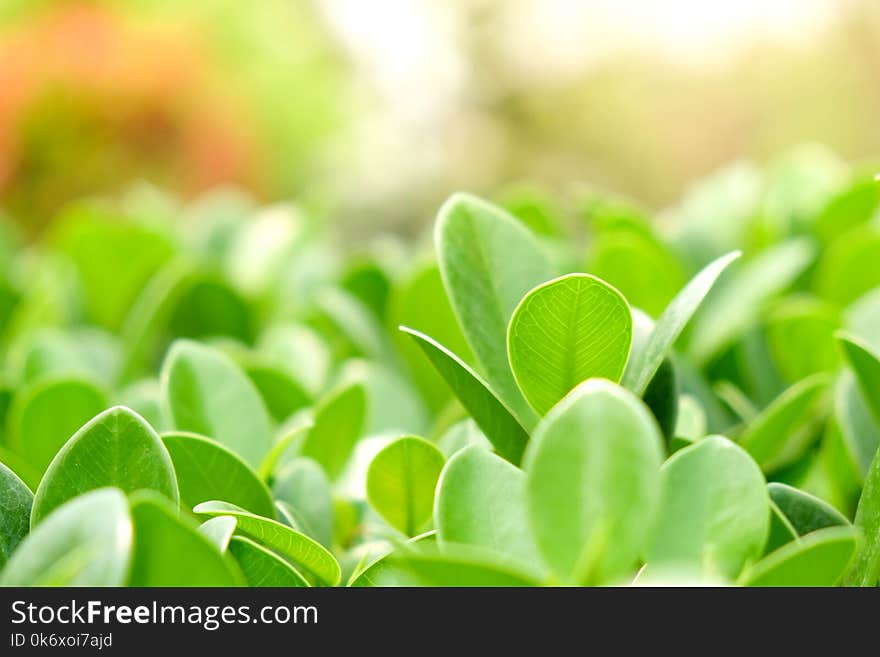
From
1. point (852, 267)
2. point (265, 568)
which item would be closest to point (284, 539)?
point (265, 568)

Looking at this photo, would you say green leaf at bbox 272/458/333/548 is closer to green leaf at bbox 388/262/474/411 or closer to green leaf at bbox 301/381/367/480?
green leaf at bbox 301/381/367/480

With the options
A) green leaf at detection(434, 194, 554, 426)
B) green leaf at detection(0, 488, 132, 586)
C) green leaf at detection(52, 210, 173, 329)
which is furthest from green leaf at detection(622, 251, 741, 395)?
green leaf at detection(52, 210, 173, 329)

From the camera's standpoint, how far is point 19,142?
5.22 meters

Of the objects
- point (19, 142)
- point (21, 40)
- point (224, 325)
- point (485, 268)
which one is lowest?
point (224, 325)

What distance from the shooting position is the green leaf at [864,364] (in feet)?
2.71

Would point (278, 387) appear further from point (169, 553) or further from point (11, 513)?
point (169, 553)

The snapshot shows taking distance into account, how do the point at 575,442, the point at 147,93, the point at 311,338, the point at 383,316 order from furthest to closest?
1. the point at 147,93
2. the point at 383,316
3. the point at 311,338
4. the point at 575,442

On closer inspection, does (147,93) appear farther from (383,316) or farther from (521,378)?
(521,378)

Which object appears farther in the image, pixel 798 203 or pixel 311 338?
pixel 798 203

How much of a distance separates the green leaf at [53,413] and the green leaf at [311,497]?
22cm

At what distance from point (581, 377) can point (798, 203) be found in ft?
3.30

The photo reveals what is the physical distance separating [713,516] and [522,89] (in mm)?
9217

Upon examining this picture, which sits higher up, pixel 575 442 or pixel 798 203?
pixel 798 203

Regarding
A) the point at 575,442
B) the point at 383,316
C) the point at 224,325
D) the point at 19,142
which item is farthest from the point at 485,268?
the point at 19,142
